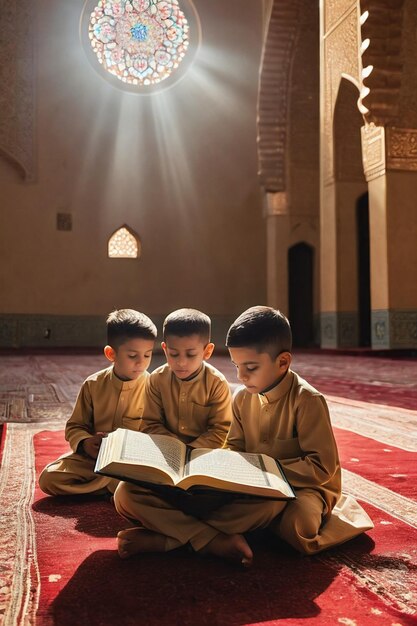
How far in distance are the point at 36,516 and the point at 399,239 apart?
21.8 ft

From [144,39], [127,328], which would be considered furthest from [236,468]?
[144,39]

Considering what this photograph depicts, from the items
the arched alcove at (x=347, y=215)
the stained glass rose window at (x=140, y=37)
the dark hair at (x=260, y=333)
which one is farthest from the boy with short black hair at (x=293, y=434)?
the stained glass rose window at (x=140, y=37)

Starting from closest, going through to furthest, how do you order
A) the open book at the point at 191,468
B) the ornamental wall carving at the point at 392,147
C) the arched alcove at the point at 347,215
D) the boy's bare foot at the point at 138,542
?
the open book at the point at 191,468, the boy's bare foot at the point at 138,542, the ornamental wall carving at the point at 392,147, the arched alcove at the point at 347,215

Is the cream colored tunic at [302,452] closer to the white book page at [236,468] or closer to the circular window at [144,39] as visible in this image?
the white book page at [236,468]

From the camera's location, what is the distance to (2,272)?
1005 cm

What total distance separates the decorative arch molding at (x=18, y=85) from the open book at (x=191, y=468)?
9567 mm

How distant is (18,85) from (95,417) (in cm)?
956

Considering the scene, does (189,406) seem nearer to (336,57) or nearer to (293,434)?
(293,434)

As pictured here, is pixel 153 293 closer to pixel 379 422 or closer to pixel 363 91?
pixel 363 91

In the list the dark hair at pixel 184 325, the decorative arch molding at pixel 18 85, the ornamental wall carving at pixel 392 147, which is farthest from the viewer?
the decorative arch molding at pixel 18 85

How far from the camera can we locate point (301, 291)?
35.1 feet

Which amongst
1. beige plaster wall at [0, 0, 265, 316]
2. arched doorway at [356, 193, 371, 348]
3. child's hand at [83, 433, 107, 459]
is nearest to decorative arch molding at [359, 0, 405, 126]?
arched doorway at [356, 193, 371, 348]

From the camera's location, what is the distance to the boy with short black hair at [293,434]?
4.02 feet

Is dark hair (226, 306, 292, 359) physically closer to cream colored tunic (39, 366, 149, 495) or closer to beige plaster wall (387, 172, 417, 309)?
cream colored tunic (39, 366, 149, 495)
